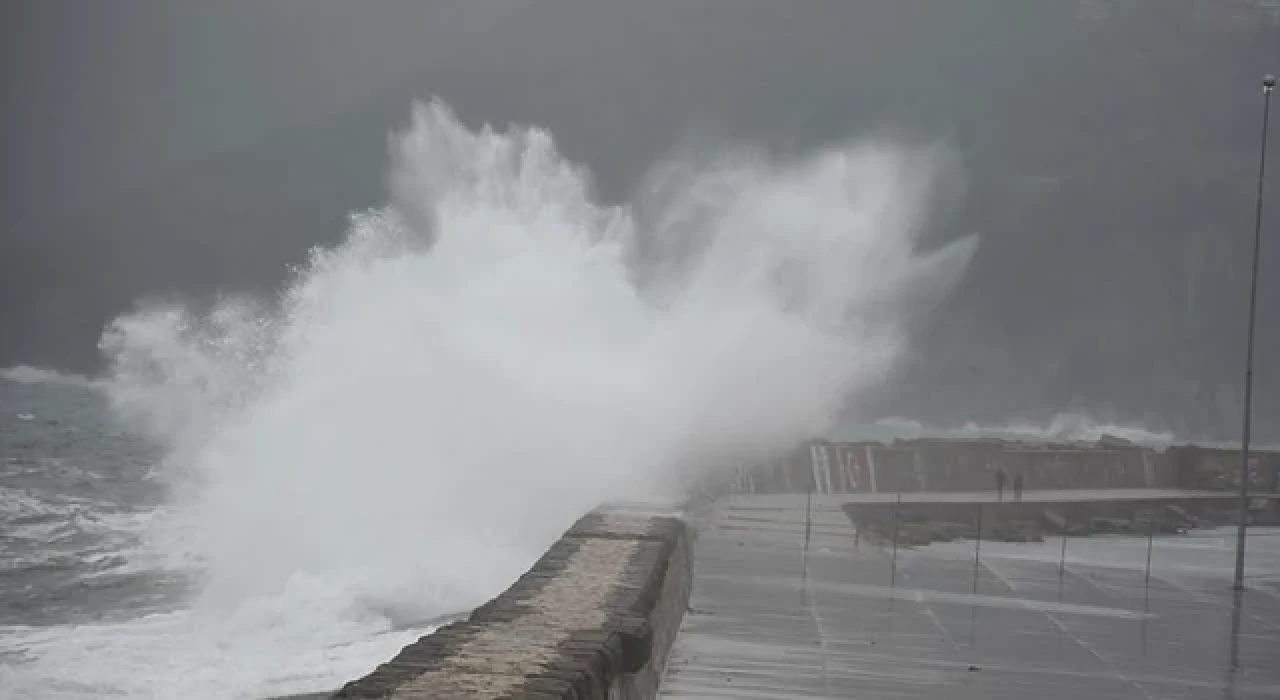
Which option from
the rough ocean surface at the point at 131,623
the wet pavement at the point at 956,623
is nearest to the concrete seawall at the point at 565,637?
the wet pavement at the point at 956,623

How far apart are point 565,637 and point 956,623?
7151 millimetres

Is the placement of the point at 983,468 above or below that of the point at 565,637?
above

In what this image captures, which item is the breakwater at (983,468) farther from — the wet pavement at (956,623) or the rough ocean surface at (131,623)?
the rough ocean surface at (131,623)

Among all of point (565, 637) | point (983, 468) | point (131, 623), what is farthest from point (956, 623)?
point (983, 468)

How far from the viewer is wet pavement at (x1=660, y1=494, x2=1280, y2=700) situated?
1158 cm

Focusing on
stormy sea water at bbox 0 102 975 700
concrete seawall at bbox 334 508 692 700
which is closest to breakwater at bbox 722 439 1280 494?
stormy sea water at bbox 0 102 975 700

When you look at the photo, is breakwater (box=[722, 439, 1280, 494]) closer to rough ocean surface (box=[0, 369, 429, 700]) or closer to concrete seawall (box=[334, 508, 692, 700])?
rough ocean surface (box=[0, 369, 429, 700])

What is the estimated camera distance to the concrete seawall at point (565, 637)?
7113 mm

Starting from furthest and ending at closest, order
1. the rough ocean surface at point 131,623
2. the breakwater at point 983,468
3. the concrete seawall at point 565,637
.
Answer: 1. the breakwater at point 983,468
2. the rough ocean surface at point 131,623
3. the concrete seawall at point 565,637

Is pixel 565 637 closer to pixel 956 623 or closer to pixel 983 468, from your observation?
pixel 956 623

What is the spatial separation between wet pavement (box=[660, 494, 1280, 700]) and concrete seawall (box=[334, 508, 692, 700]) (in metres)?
0.70

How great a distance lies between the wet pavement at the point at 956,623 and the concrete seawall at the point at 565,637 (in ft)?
2.30

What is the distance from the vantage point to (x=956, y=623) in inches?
576

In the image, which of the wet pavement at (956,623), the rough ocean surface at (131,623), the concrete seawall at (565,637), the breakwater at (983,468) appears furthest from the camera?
the breakwater at (983,468)
